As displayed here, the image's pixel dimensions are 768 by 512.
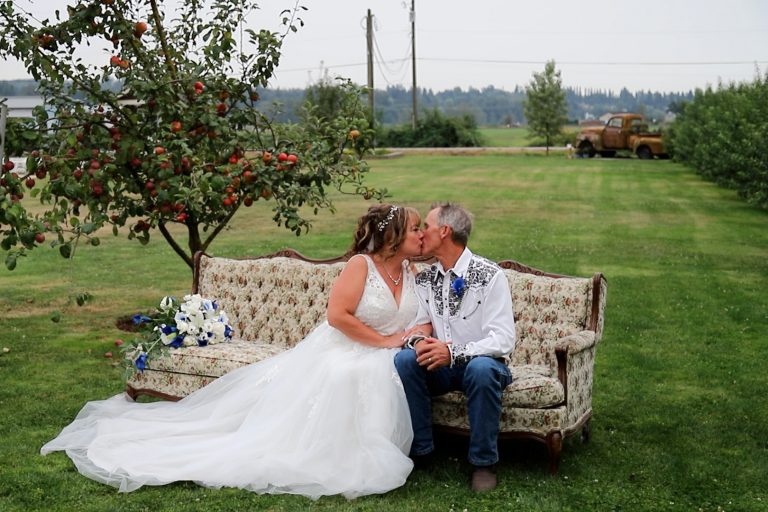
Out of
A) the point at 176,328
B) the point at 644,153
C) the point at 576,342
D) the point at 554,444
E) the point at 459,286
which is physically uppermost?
the point at 459,286

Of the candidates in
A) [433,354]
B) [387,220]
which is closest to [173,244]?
[387,220]

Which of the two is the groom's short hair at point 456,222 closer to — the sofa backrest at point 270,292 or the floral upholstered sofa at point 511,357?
the floral upholstered sofa at point 511,357

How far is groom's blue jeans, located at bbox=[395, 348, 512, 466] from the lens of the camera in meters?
5.67

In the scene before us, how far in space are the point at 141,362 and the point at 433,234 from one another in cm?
235

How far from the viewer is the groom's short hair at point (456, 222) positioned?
19.6 ft

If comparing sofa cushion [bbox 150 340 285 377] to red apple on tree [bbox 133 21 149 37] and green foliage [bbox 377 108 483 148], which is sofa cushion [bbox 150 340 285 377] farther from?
green foliage [bbox 377 108 483 148]

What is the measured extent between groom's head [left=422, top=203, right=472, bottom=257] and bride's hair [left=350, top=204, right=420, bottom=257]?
165 millimetres

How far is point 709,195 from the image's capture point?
Result: 1024 inches

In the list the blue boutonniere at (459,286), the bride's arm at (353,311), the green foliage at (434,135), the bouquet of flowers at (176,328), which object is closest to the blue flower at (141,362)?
the bouquet of flowers at (176,328)

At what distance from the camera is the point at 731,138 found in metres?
25.9

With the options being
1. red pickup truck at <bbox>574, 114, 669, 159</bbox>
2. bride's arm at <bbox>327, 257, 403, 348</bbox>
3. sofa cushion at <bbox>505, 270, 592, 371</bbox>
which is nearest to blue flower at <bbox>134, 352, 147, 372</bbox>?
bride's arm at <bbox>327, 257, 403, 348</bbox>

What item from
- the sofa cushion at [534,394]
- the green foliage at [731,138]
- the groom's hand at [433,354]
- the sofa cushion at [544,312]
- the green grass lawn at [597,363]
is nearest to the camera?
the green grass lawn at [597,363]

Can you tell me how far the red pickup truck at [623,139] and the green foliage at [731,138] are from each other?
148 inches

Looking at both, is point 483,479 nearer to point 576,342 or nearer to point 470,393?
point 470,393
